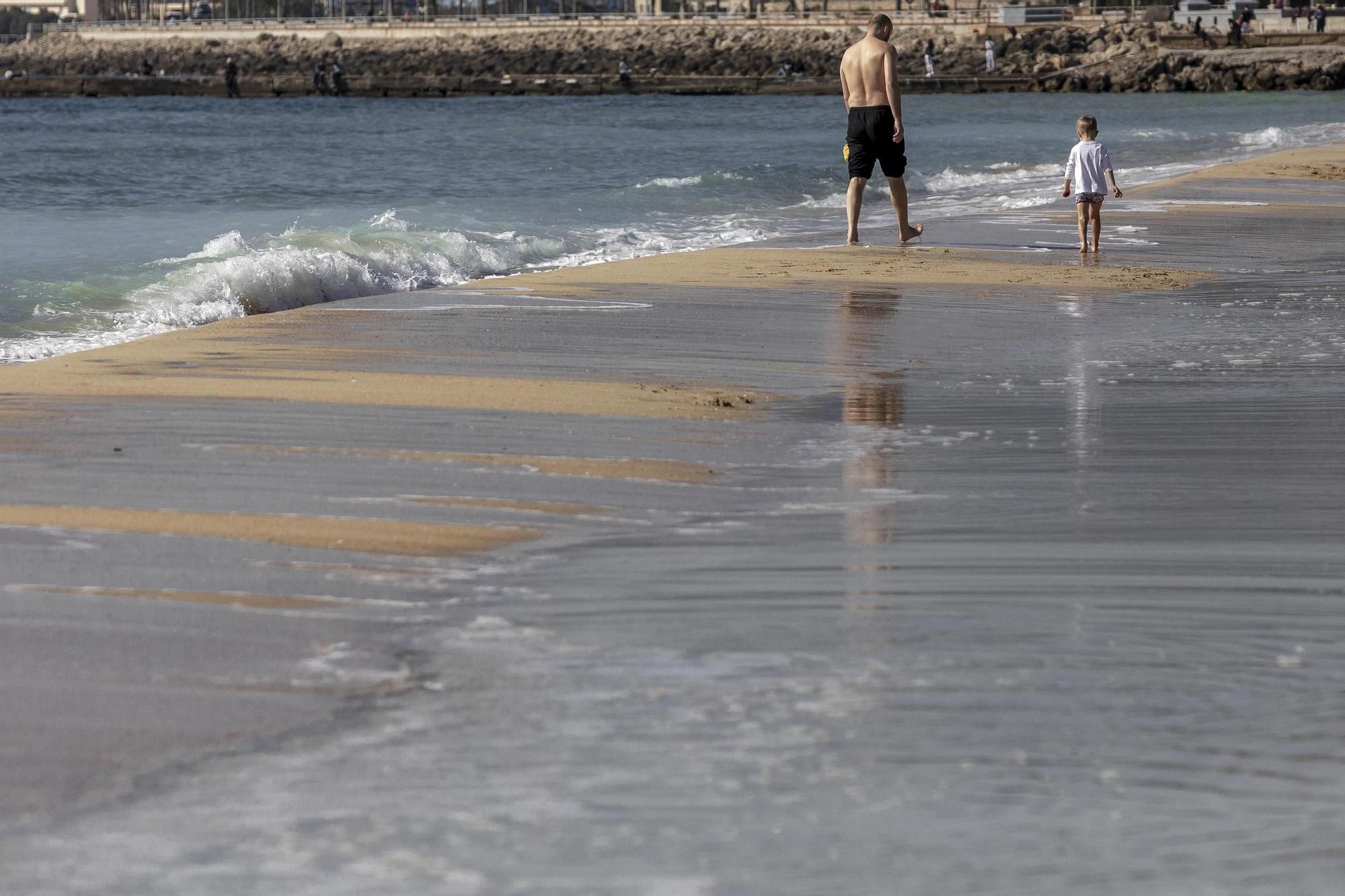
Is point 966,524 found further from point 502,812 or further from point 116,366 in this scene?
point 116,366

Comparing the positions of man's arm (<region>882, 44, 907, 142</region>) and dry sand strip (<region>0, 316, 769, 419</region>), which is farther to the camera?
man's arm (<region>882, 44, 907, 142</region>)

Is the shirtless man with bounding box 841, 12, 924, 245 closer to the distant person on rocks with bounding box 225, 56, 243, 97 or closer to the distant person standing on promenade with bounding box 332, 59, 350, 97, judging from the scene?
the distant person standing on promenade with bounding box 332, 59, 350, 97

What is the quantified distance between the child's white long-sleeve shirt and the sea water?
7.31ft

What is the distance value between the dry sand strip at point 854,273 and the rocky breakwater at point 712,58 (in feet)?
175

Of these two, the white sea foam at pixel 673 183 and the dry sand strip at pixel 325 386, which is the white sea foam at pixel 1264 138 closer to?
the white sea foam at pixel 673 183

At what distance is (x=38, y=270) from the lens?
13.0 m

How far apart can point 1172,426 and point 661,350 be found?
2.42 metres

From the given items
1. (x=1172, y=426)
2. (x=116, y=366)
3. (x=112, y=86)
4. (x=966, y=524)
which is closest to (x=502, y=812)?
(x=966, y=524)

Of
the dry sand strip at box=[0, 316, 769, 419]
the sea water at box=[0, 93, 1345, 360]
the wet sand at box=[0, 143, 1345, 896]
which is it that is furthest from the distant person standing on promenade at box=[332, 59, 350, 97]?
the wet sand at box=[0, 143, 1345, 896]

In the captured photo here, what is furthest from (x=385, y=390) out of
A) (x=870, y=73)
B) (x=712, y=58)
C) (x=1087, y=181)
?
(x=712, y=58)

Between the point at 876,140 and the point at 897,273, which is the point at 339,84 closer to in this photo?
the point at 876,140

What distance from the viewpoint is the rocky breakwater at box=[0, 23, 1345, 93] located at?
6378 cm

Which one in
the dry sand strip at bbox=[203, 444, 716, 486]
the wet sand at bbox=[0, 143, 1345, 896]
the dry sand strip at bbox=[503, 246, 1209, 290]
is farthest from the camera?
the dry sand strip at bbox=[503, 246, 1209, 290]

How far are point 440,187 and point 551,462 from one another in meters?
19.6
